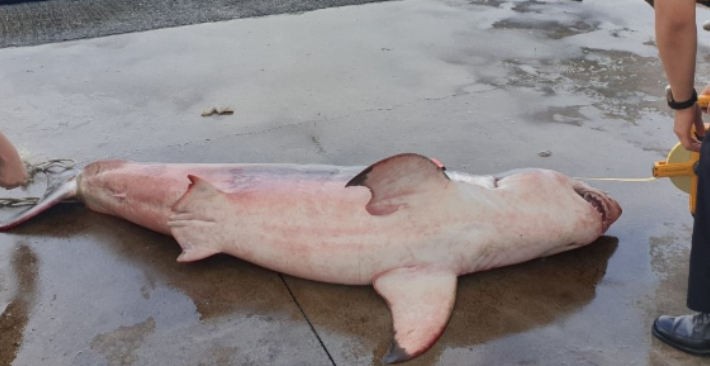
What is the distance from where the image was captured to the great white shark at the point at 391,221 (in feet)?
10.1

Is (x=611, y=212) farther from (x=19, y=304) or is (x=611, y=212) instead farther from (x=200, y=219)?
(x=19, y=304)

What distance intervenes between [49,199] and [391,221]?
211 centimetres

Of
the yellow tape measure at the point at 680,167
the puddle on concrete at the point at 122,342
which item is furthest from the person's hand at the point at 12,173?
the yellow tape measure at the point at 680,167

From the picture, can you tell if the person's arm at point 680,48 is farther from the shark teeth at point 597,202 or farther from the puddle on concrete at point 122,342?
the puddle on concrete at point 122,342

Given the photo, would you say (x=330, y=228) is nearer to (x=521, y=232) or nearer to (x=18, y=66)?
(x=521, y=232)

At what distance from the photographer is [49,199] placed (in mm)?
3871

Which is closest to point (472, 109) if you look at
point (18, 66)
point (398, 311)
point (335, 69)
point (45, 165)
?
point (335, 69)

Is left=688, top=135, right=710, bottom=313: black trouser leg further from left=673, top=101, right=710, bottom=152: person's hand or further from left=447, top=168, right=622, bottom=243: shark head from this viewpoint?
left=447, top=168, right=622, bottom=243: shark head

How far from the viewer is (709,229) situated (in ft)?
8.53

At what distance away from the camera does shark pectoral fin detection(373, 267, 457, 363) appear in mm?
2783

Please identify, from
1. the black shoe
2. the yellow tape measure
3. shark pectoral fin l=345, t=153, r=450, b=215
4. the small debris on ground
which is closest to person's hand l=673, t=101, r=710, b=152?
the yellow tape measure

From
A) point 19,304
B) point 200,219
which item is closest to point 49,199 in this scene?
point 19,304

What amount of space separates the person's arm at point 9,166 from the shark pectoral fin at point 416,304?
1.91 meters

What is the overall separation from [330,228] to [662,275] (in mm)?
1676
